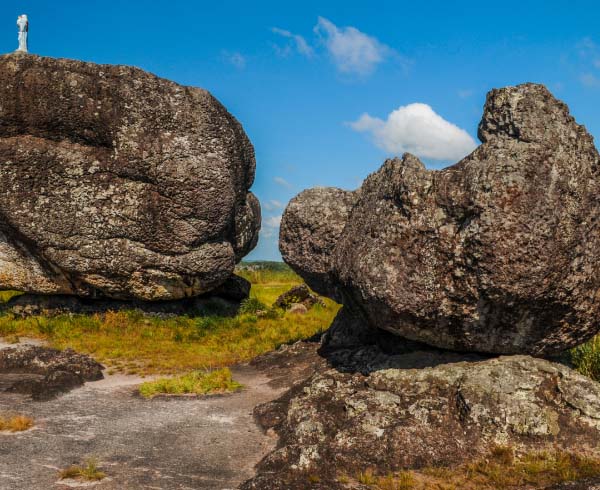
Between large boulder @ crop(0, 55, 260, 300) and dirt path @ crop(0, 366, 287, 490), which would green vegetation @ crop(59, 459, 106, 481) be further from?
large boulder @ crop(0, 55, 260, 300)

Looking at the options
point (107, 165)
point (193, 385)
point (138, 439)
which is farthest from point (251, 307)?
point (138, 439)

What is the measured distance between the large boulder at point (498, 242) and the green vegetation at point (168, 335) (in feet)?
28.3

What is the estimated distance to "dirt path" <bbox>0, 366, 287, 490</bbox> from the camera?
10469 millimetres

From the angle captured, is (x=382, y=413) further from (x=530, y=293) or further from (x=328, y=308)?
(x=328, y=308)

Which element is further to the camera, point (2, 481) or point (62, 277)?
point (62, 277)

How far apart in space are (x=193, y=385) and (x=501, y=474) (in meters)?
9.02

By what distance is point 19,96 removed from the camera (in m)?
22.8

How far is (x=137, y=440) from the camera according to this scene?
12.4m

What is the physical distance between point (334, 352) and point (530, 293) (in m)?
7.34

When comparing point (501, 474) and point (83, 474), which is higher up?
point (501, 474)

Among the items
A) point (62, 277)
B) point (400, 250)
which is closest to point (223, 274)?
point (62, 277)

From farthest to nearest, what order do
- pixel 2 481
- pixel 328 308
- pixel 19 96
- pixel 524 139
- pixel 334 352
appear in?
pixel 328 308 < pixel 19 96 < pixel 334 352 < pixel 524 139 < pixel 2 481

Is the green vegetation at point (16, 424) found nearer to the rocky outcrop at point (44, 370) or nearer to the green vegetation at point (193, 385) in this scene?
the rocky outcrop at point (44, 370)

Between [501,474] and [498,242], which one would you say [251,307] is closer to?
[498,242]
